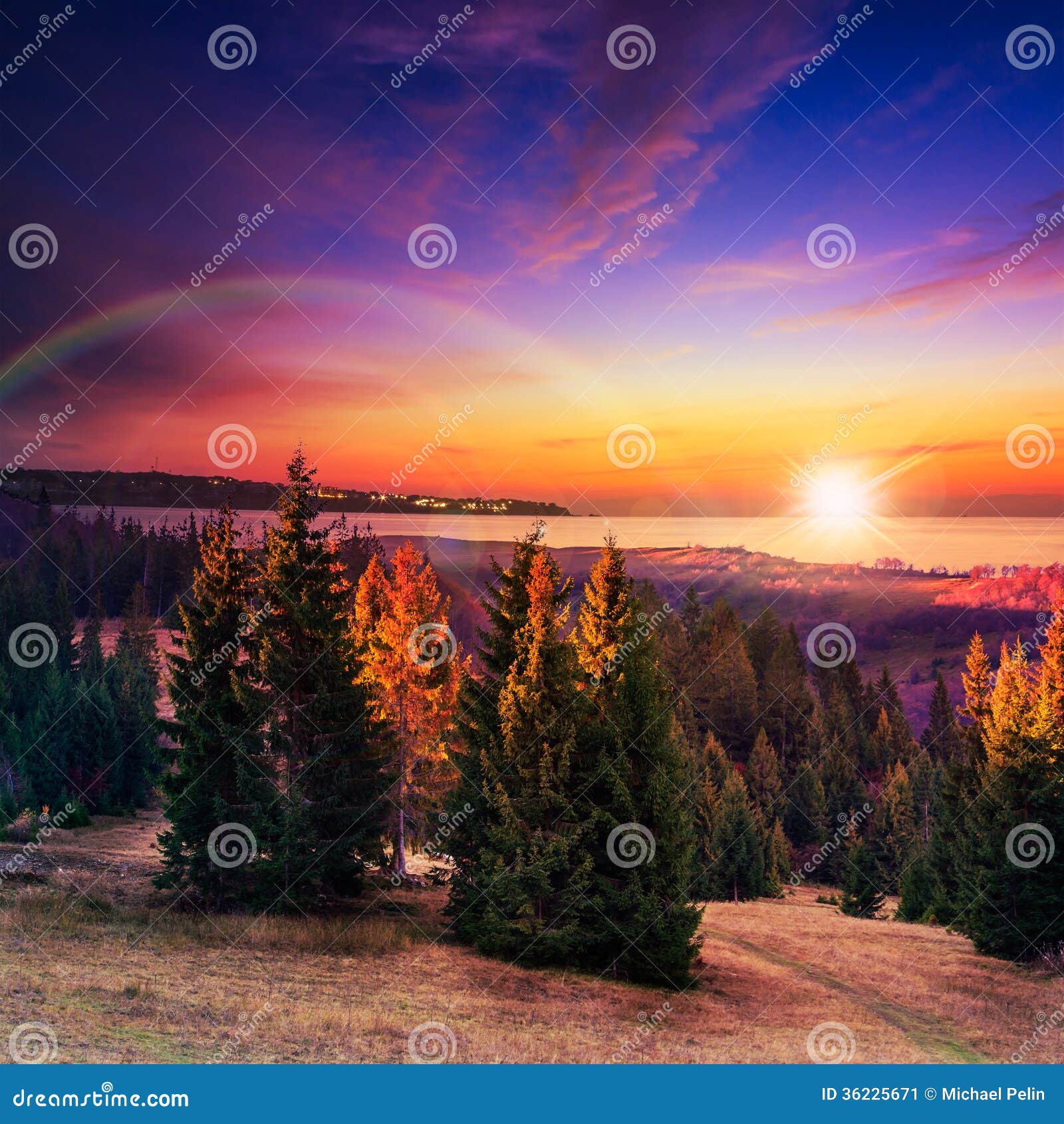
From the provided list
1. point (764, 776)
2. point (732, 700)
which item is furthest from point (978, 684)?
point (732, 700)

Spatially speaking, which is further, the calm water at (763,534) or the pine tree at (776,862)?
the pine tree at (776,862)

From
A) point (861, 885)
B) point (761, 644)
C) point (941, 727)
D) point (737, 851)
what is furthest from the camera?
point (761, 644)

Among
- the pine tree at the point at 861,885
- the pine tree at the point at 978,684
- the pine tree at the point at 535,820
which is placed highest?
the pine tree at the point at 978,684

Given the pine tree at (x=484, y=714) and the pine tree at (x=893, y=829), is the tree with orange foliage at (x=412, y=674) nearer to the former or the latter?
the pine tree at (x=484, y=714)

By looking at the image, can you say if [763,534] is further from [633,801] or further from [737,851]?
[633,801]

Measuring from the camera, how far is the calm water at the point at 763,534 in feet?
112

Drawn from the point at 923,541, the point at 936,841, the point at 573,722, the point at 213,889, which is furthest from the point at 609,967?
the point at 923,541

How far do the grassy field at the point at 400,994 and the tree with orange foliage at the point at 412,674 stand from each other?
4.11 metres

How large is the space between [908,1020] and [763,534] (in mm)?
68233

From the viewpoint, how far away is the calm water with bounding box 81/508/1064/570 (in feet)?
112

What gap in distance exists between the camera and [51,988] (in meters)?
16.0

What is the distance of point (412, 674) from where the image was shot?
32.2 m

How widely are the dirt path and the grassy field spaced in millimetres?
87

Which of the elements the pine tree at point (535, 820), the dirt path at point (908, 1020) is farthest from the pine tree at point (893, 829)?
the pine tree at point (535, 820)
